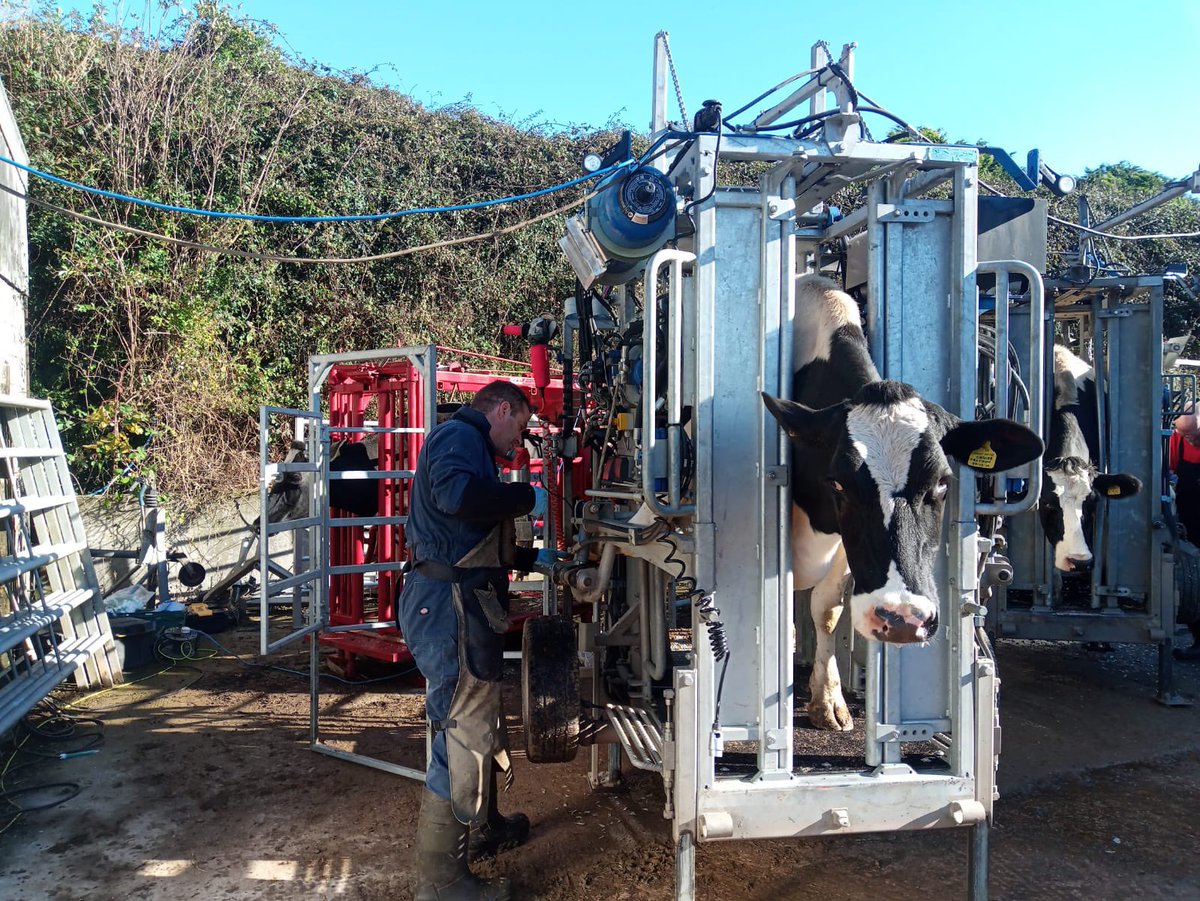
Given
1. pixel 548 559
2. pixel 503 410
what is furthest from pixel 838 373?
pixel 548 559

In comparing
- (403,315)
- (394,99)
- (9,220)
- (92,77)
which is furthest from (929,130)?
(9,220)

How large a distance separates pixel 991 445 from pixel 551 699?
6.37ft

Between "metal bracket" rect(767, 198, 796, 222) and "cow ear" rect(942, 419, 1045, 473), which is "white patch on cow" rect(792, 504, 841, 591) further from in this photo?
"metal bracket" rect(767, 198, 796, 222)

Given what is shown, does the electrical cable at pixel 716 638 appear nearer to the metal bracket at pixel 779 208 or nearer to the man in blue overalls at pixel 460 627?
the man in blue overalls at pixel 460 627

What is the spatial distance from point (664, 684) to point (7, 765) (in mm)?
3644

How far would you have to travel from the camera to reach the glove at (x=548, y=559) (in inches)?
159

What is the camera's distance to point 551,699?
3.42 metres

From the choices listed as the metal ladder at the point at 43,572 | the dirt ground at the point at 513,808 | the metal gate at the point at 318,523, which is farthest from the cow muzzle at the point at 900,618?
the metal ladder at the point at 43,572

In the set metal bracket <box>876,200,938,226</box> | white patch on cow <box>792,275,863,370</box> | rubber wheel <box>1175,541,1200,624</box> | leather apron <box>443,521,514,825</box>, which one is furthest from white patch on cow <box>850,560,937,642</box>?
rubber wheel <box>1175,541,1200,624</box>

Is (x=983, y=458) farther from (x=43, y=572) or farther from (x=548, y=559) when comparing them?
(x=43, y=572)

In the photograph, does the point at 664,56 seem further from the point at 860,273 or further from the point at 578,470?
the point at 578,470

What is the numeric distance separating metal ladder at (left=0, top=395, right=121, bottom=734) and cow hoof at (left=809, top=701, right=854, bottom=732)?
4360 millimetres

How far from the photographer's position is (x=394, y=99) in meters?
13.0

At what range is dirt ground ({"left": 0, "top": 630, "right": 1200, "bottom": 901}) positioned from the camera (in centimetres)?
344
